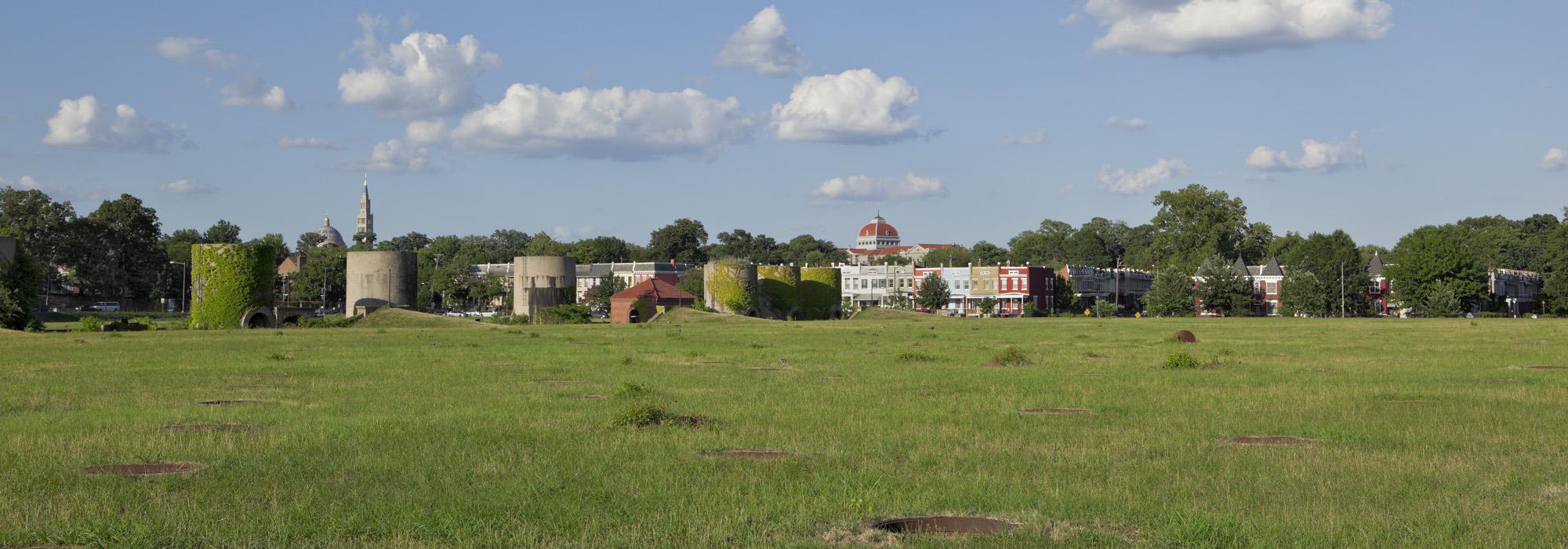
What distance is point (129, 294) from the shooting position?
14438 centimetres

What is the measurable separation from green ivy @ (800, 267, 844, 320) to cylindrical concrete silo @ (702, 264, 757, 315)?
12942 mm

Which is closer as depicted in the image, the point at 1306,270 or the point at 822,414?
the point at 822,414

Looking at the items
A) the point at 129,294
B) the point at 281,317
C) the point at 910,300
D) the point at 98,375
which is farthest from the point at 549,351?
the point at 910,300

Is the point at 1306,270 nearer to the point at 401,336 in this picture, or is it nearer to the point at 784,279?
the point at 784,279

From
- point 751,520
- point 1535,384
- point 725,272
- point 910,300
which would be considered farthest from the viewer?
point 910,300

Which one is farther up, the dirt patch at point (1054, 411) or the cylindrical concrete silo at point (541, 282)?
the cylindrical concrete silo at point (541, 282)

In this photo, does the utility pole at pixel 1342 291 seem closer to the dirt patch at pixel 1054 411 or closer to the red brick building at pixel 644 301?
the red brick building at pixel 644 301

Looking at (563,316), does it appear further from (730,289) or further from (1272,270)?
(1272,270)

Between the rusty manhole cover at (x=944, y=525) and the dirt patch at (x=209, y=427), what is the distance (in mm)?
10201

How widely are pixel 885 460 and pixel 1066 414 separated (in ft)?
18.9

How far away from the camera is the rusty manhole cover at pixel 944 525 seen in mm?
10555

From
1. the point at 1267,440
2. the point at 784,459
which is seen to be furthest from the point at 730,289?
the point at 784,459

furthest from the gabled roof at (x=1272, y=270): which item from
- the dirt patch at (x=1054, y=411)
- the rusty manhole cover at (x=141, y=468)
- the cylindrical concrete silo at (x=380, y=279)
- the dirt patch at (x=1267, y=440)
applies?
the rusty manhole cover at (x=141, y=468)

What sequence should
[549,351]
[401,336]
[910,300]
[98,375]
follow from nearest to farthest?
[98,375], [549,351], [401,336], [910,300]
